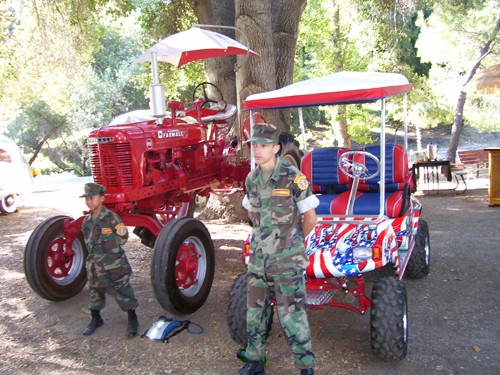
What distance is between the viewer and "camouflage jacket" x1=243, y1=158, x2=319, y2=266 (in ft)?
11.0

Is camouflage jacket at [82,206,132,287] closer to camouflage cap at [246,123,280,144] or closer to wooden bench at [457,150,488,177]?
camouflage cap at [246,123,280,144]

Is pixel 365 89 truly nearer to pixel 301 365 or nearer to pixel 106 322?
pixel 301 365

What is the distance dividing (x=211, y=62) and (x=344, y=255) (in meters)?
6.20

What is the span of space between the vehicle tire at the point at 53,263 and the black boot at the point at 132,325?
1.16 m

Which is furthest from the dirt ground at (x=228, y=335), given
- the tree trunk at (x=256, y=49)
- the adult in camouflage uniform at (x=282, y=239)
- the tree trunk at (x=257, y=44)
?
the tree trunk at (x=257, y=44)

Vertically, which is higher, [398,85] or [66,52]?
[66,52]

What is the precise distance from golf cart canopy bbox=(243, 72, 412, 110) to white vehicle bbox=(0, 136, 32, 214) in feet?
31.0

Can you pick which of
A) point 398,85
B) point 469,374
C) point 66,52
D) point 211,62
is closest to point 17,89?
point 66,52

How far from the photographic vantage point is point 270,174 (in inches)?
134

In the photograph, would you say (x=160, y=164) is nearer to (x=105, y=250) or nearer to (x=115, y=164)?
(x=115, y=164)

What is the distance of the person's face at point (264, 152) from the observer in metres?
3.33

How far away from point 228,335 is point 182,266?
2.89ft

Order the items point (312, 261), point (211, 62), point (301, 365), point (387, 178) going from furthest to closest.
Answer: point (211, 62) → point (387, 178) → point (312, 261) → point (301, 365)

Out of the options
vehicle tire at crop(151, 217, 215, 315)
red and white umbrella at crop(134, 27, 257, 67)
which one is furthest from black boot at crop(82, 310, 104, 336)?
red and white umbrella at crop(134, 27, 257, 67)
